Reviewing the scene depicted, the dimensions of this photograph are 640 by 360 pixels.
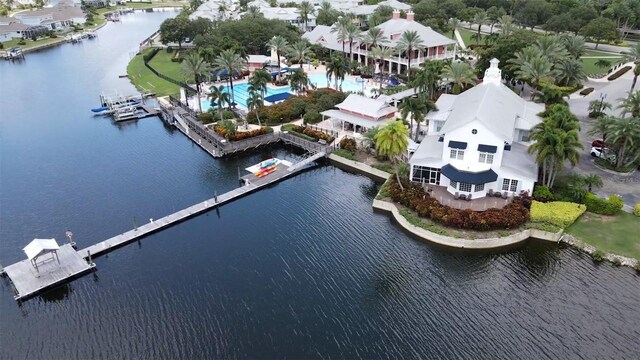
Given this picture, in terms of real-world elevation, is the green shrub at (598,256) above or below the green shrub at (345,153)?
below

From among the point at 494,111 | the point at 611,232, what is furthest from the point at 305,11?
the point at 611,232

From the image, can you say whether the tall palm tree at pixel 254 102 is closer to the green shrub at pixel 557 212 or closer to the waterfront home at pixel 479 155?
the waterfront home at pixel 479 155

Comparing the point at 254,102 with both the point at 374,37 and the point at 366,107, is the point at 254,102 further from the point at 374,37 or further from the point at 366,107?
the point at 374,37

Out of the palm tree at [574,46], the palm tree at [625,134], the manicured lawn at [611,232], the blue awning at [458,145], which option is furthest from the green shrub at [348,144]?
the palm tree at [574,46]

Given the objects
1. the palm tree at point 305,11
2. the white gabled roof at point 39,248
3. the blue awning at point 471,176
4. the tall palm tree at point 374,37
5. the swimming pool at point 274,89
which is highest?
the palm tree at point 305,11

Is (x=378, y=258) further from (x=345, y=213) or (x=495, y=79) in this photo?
(x=495, y=79)

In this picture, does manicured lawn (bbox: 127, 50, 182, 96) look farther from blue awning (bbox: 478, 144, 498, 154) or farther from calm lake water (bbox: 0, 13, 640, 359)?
blue awning (bbox: 478, 144, 498, 154)
